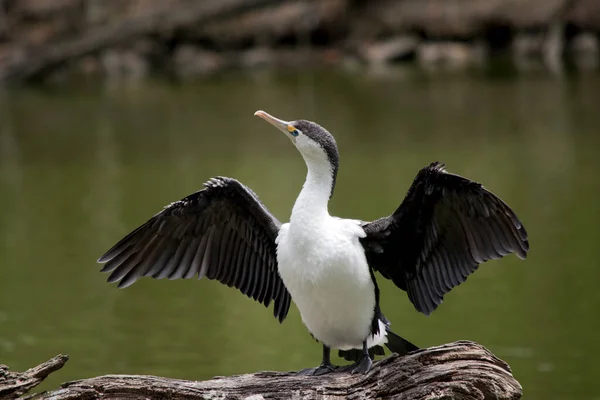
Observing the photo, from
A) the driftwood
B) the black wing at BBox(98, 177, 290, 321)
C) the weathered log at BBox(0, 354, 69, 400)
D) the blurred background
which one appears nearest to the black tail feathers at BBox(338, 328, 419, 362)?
the driftwood

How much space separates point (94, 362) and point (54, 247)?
159 inches

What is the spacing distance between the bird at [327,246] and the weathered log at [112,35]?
70.5 feet

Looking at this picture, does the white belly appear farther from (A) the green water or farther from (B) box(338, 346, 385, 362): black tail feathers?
(A) the green water

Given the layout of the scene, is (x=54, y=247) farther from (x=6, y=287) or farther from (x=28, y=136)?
(x=28, y=136)

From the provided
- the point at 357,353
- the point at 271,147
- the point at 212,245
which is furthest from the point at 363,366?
the point at 271,147

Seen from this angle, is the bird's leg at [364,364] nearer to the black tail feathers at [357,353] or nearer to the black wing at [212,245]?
the black tail feathers at [357,353]

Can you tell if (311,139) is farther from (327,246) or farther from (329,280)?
(329,280)

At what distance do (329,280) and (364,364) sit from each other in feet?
1.70

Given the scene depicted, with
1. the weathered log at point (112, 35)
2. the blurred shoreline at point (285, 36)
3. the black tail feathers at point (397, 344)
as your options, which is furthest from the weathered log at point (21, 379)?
the weathered log at point (112, 35)

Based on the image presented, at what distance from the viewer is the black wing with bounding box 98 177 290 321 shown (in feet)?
20.6

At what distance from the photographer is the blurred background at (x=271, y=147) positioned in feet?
33.8

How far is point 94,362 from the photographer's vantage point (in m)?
9.70

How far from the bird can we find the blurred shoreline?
68.3 ft

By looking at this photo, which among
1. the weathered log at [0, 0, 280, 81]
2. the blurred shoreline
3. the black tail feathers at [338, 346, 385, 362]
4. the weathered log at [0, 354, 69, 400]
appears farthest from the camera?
the blurred shoreline
